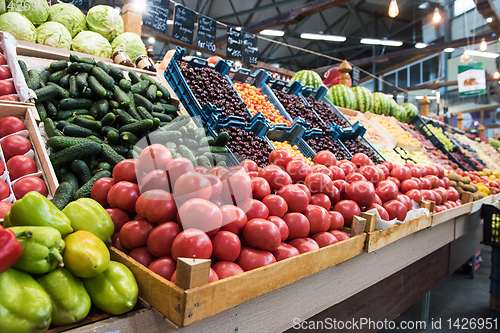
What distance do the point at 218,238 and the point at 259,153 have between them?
1.55 m

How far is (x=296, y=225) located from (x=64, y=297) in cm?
82

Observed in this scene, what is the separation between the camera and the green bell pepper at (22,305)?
69cm

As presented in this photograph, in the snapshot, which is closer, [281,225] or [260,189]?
[281,225]

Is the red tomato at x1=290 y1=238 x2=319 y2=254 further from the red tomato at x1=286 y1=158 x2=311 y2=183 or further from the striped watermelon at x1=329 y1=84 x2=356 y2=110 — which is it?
the striped watermelon at x1=329 y1=84 x2=356 y2=110

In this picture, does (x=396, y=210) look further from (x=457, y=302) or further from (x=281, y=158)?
(x=457, y=302)

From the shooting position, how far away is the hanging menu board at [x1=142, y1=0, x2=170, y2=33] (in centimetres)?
516

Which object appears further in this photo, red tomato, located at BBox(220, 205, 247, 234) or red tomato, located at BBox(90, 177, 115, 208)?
red tomato, located at BBox(90, 177, 115, 208)

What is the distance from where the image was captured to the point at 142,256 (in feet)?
3.41

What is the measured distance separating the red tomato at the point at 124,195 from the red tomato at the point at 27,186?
70 cm

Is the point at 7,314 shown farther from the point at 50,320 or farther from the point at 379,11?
the point at 379,11

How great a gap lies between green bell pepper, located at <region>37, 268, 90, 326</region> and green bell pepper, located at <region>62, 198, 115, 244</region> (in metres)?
0.18

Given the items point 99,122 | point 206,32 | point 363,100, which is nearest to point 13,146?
point 99,122

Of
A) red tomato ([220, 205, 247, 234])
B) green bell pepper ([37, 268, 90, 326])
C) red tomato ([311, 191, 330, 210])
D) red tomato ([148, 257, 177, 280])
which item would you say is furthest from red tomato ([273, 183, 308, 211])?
green bell pepper ([37, 268, 90, 326])

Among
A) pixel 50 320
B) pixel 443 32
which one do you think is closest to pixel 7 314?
pixel 50 320
